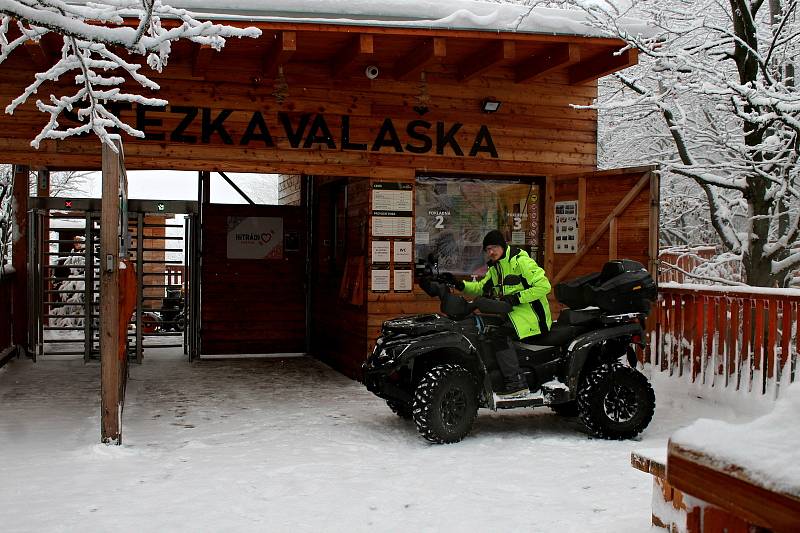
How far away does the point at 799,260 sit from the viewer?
10133 millimetres

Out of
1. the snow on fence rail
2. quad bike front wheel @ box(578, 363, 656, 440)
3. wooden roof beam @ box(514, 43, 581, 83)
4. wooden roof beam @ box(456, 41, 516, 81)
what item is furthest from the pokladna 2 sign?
quad bike front wheel @ box(578, 363, 656, 440)

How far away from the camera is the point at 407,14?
8508mm

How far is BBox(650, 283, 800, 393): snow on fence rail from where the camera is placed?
24.9 ft

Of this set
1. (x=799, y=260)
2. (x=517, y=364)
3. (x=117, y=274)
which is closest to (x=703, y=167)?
(x=799, y=260)

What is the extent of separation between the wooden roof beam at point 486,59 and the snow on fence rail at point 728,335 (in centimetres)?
297

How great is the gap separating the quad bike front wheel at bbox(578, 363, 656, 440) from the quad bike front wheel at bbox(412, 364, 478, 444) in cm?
96

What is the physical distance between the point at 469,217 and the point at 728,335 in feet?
11.1

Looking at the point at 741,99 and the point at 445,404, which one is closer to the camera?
the point at 445,404

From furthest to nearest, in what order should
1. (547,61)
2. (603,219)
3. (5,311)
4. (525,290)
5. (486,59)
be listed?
(5,311) < (603,219) < (547,61) < (486,59) < (525,290)

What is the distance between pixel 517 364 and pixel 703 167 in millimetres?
4117

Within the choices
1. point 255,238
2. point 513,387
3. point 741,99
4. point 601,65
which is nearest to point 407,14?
point 601,65

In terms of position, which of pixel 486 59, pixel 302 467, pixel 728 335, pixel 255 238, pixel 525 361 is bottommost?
pixel 302 467

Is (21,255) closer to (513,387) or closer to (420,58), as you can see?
(420,58)

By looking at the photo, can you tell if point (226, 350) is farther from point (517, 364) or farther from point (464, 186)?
point (517, 364)
